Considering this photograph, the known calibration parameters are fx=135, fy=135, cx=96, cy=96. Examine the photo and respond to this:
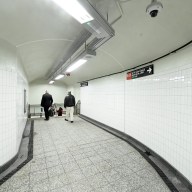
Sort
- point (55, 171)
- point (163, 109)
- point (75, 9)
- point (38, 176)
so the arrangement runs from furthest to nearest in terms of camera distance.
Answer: point (163, 109)
point (55, 171)
point (38, 176)
point (75, 9)

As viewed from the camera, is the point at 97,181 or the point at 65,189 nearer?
the point at 65,189

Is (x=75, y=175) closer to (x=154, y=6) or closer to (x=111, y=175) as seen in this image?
(x=111, y=175)

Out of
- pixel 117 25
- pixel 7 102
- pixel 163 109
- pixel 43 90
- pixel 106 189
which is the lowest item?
pixel 106 189

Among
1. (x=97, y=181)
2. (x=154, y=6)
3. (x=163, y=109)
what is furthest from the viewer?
(x=163, y=109)

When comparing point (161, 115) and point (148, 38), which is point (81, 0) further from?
point (161, 115)

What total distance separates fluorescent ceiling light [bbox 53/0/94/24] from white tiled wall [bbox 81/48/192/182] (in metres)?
1.94

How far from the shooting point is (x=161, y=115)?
10.4 feet

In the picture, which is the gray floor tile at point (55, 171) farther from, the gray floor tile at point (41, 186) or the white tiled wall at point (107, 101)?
the white tiled wall at point (107, 101)

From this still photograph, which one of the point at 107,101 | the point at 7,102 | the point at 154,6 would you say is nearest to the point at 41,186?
the point at 7,102

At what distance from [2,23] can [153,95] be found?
3390mm

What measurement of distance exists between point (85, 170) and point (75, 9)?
9.11 ft

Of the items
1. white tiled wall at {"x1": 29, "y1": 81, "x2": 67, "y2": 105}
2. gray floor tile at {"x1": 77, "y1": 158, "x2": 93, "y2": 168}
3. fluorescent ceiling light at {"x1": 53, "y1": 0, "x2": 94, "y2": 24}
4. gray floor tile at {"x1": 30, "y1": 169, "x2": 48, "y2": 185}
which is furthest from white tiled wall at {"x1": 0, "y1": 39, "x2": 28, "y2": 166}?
white tiled wall at {"x1": 29, "y1": 81, "x2": 67, "y2": 105}

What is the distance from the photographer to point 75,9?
1290mm

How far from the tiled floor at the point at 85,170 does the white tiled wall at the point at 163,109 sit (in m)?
0.54
